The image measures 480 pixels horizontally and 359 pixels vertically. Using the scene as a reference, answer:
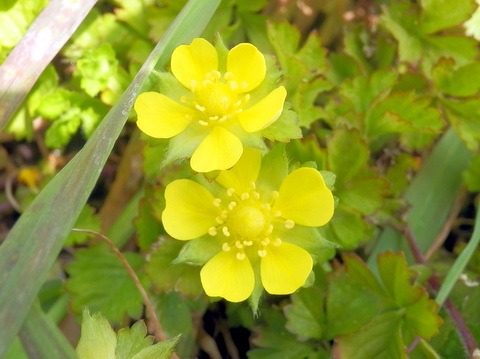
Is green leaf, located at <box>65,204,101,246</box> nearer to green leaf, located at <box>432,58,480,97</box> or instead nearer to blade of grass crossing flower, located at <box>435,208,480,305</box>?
blade of grass crossing flower, located at <box>435,208,480,305</box>

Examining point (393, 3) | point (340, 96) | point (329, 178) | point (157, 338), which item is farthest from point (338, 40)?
point (157, 338)

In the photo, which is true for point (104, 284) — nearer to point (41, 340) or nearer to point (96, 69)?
point (41, 340)

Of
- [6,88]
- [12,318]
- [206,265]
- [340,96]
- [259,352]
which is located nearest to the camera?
[12,318]

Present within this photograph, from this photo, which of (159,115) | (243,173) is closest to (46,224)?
(159,115)

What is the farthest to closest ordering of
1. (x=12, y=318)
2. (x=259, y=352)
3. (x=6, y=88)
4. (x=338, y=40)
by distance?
(x=338, y=40)
(x=259, y=352)
(x=6, y=88)
(x=12, y=318)

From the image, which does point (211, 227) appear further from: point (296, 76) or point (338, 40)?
point (338, 40)

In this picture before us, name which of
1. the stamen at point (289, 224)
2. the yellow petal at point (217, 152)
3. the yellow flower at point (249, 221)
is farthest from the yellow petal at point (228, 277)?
the yellow petal at point (217, 152)

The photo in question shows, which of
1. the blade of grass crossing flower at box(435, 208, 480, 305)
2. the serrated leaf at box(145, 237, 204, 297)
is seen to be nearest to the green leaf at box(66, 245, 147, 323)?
the serrated leaf at box(145, 237, 204, 297)
